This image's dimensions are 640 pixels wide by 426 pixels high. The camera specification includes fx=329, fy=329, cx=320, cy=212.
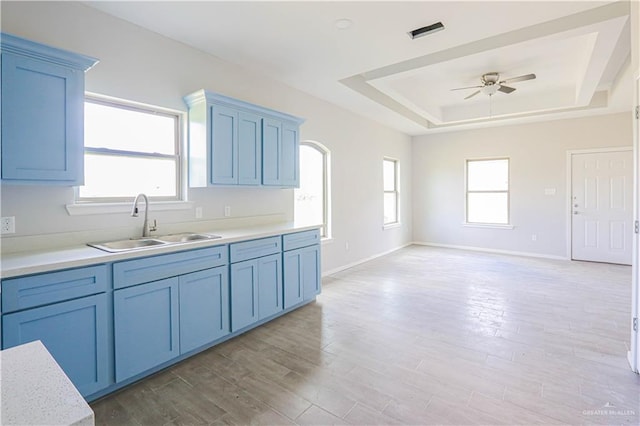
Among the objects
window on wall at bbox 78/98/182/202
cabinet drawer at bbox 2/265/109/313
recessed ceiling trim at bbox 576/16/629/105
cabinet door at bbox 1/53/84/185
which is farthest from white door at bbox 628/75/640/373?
cabinet door at bbox 1/53/84/185

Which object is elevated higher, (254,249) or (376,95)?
(376,95)

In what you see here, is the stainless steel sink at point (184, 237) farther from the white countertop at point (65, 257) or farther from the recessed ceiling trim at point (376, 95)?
the recessed ceiling trim at point (376, 95)

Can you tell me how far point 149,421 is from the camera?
196cm

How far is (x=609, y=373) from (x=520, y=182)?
5.10 meters

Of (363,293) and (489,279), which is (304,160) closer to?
(363,293)

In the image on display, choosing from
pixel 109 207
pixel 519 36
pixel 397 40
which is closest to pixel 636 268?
pixel 519 36

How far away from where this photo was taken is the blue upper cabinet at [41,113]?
199 cm

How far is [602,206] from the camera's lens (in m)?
Answer: 5.97

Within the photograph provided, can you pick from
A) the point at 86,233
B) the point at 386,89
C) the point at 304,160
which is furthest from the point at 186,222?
the point at 386,89

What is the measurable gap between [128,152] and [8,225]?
1017 mm

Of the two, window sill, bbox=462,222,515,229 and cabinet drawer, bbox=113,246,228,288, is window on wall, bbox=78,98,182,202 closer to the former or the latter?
cabinet drawer, bbox=113,246,228,288

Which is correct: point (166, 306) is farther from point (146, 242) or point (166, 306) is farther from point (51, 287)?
point (51, 287)

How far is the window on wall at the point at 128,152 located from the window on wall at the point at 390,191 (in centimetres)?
482

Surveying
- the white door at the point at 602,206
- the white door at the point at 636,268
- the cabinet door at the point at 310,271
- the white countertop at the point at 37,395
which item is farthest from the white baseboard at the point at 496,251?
the white countertop at the point at 37,395
